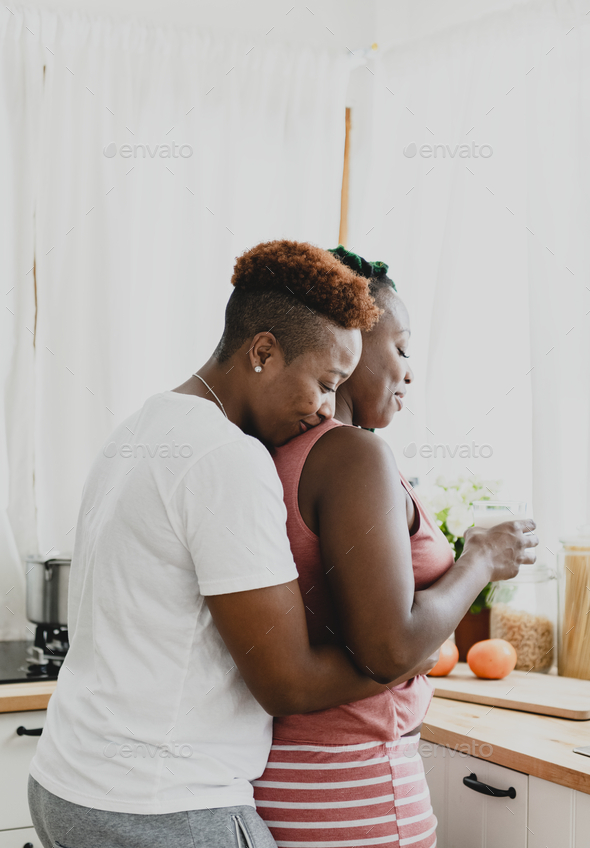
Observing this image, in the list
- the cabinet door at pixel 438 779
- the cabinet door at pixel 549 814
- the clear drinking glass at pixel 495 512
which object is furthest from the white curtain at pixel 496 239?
the cabinet door at pixel 549 814

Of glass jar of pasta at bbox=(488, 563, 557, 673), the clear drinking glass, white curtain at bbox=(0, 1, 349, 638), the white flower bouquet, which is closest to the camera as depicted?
the clear drinking glass

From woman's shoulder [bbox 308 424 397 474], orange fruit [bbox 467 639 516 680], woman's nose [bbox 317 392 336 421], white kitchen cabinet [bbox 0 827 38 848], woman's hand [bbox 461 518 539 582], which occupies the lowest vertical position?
white kitchen cabinet [bbox 0 827 38 848]

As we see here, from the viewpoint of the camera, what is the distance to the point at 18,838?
1430 mm

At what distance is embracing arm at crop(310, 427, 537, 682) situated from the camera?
2.57 ft

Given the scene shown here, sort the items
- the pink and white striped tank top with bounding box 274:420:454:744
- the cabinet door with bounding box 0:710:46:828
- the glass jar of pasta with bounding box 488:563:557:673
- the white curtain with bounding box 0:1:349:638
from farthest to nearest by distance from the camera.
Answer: the white curtain with bounding box 0:1:349:638 < the glass jar of pasta with bounding box 488:563:557:673 < the cabinet door with bounding box 0:710:46:828 < the pink and white striped tank top with bounding box 274:420:454:744

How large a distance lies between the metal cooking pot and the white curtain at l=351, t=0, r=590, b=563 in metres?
0.96

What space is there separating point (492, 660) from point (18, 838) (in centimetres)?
97

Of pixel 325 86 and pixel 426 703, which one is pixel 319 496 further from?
pixel 325 86

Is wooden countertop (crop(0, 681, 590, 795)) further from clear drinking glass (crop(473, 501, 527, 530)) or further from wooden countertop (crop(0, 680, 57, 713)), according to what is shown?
clear drinking glass (crop(473, 501, 527, 530))

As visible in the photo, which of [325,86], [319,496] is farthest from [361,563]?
[325,86]

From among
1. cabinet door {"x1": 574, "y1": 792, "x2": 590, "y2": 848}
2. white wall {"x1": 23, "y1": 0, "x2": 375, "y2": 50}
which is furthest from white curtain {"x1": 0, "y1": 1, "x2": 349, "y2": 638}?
cabinet door {"x1": 574, "y1": 792, "x2": 590, "y2": 848}

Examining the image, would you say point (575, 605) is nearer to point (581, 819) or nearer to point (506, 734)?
point (506, 734)

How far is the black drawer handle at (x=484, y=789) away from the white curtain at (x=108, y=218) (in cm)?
119

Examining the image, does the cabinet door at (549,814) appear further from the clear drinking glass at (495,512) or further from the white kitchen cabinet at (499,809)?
the clear drinking glass at (495,512)
